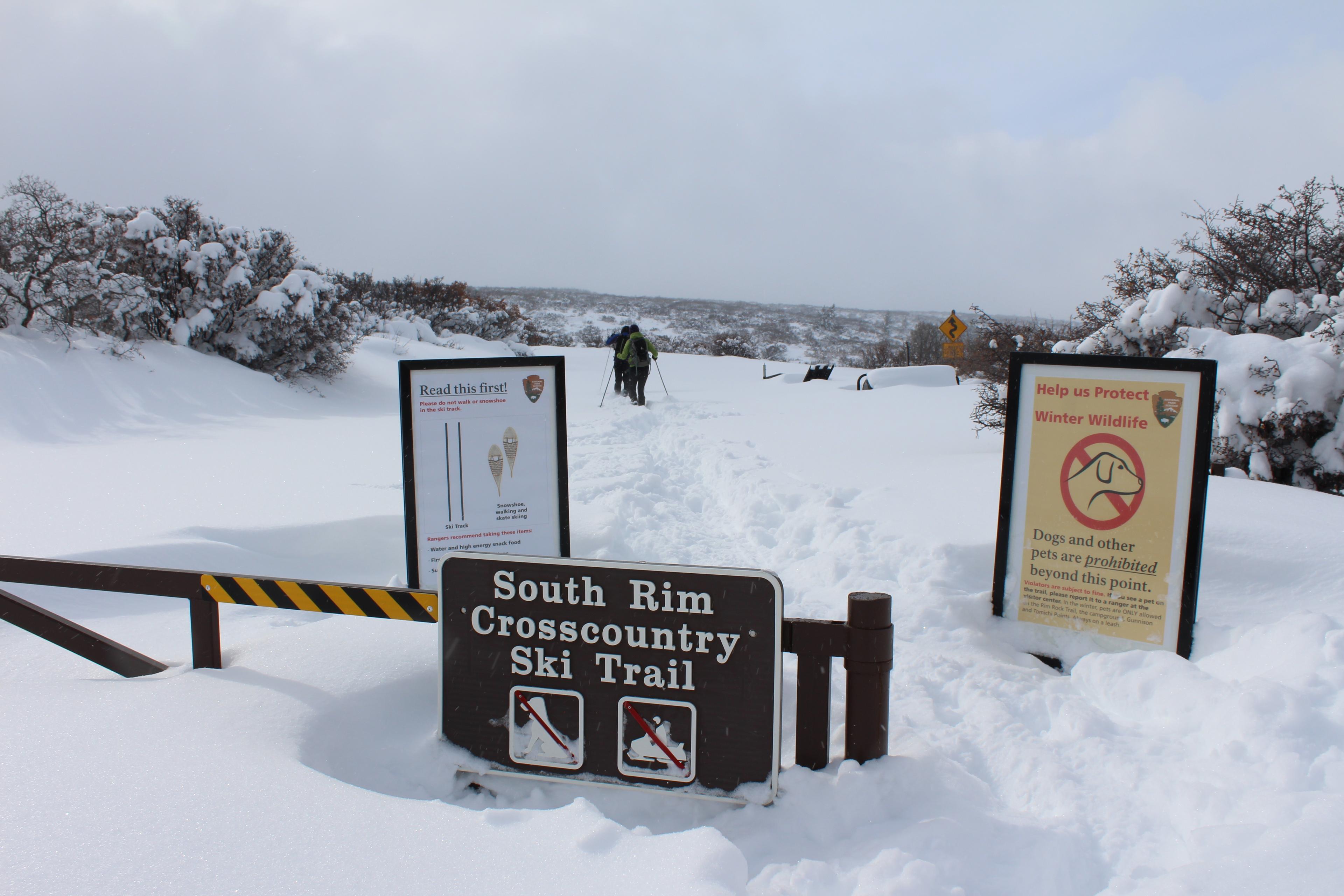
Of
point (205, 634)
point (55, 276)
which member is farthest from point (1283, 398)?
point (55, 276)

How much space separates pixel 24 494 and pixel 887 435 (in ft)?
31.5

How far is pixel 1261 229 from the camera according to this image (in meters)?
8.76

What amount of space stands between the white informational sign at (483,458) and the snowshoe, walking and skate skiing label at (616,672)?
1.69 m

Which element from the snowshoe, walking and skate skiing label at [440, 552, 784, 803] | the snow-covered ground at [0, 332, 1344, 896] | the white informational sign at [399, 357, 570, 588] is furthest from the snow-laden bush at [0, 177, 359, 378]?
the snowshoe, walking and skate skiing label at [440, 552, 784, 803]

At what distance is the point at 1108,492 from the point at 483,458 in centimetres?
354

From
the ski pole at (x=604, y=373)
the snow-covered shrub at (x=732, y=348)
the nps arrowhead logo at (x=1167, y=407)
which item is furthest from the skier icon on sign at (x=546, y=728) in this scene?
the snow-covered shrub at (x=732, y=348)

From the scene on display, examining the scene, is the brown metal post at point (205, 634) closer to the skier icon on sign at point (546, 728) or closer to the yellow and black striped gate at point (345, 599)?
the yellow and black striped gate at point (345, 599)

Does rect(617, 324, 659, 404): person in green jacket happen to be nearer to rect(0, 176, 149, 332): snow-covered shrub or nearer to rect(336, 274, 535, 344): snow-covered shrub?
rect(0, 176, 149, 332): snow-covered shrub

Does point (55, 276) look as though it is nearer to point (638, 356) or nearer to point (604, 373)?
point (638, 356)

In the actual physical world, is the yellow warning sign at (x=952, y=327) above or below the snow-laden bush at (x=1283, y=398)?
above

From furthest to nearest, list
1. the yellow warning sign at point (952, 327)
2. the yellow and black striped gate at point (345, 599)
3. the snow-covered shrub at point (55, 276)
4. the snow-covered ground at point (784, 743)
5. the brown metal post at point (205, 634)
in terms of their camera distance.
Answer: the yellow warning sign at point (952, 327) < the snow-covered shrub at point (55, 276) < the brown metal post at point (205, 634) < the yellow and black striped gate at point (345, 599) < the snow-covered ground at point (784, 743)

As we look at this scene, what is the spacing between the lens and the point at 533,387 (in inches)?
194

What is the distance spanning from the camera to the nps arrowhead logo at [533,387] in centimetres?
493

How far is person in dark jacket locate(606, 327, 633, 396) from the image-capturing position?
56.4ft
